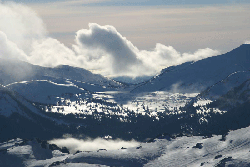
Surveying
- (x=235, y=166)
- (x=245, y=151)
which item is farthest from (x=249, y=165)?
(x=245, y=151)

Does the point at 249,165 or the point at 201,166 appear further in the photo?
the point at 201,166

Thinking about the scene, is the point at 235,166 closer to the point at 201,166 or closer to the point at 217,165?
the point at 217,165

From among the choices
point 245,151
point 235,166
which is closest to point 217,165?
point 235,166

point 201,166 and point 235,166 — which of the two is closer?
point 235,166

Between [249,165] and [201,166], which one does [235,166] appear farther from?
[201,166]

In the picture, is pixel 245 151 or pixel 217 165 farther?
pixel 245 151

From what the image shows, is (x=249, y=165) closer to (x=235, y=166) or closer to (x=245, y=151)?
(x=235, y=166)
